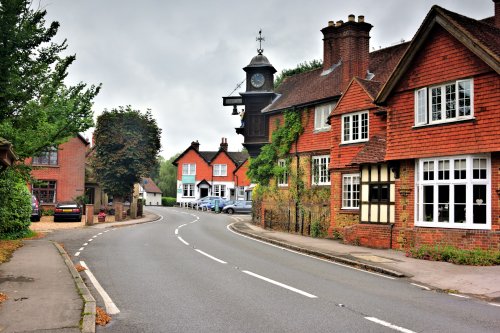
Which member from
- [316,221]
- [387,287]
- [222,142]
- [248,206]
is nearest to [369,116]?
[316,221]

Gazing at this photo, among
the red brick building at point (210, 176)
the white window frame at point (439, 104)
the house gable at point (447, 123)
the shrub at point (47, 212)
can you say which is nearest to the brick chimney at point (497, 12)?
the house gable at point (447, 123)

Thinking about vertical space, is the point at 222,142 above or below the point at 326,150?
above

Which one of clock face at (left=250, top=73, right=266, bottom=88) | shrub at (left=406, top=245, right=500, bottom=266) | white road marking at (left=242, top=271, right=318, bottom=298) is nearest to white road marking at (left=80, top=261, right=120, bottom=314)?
white road marking at (left=242, top=271, right=318, bottom=298)

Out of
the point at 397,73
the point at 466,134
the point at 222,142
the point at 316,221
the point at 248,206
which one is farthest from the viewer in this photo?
the point at 222,142

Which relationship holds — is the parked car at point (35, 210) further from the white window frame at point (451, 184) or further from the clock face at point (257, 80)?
the white window frame at point (451, 184)

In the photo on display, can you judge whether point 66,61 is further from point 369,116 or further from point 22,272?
point 369,116

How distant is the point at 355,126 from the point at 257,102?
12867mm

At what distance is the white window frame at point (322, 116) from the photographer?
26.9 m

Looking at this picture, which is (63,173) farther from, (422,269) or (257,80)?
(422,269)

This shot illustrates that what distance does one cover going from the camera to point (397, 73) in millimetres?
18547

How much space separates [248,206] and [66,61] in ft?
113

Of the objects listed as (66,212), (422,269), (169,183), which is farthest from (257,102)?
(169,183)

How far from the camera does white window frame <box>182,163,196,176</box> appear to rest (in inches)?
2977

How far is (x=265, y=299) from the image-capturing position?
8961mm
